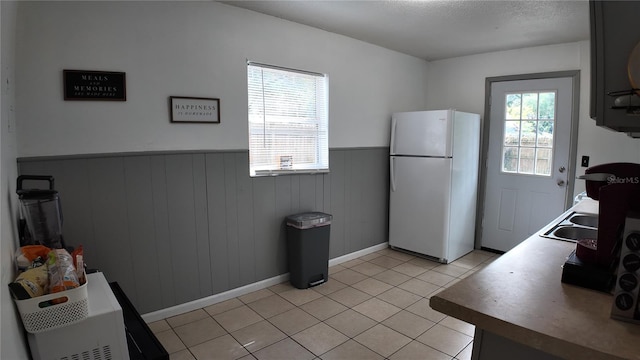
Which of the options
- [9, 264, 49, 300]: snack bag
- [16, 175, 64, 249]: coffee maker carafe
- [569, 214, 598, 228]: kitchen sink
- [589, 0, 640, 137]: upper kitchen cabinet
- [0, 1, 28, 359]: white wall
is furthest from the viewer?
[569, 214, 598, 228]: kitchen sink

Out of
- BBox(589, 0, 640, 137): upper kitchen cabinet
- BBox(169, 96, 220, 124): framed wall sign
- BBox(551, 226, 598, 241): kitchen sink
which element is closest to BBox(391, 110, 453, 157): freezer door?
BBox(551, 226, 598, 241): kitchen sink

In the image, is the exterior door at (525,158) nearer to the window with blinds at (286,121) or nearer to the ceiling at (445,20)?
the ceiling at (445,20)

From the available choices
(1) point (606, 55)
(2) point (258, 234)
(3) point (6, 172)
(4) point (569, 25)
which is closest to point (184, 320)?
(2) point (258, 234)

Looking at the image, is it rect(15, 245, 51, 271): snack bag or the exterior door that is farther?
the exterior door

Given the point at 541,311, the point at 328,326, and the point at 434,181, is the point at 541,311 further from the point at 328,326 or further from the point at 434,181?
the point at 434,181

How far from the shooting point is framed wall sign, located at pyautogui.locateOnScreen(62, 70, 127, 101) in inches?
84.8

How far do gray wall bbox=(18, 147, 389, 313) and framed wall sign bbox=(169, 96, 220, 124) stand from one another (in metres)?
0.26

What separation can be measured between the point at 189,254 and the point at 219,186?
58 cm

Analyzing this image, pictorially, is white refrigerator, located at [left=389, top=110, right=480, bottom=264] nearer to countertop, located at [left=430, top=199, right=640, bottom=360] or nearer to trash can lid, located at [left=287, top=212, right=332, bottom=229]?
trash can lid, located at [left=287, top=212, right=332, bottom=229]

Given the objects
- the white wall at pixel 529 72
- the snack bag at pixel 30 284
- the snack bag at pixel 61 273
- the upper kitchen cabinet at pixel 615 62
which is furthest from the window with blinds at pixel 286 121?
the upper kitchen cabinet at pixel 615 62

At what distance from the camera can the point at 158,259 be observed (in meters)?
2.59

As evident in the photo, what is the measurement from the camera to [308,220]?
3150 millimetres

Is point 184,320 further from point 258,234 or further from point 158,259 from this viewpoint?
point 258,234

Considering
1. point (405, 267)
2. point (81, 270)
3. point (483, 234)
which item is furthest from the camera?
point (483, 234)
